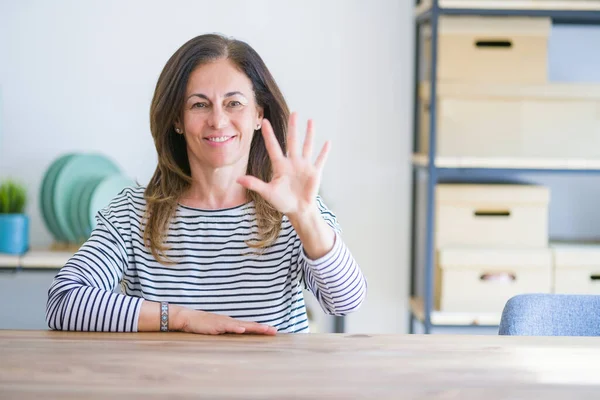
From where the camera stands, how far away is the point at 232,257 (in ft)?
5.05

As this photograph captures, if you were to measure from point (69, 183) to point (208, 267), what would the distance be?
150 cm

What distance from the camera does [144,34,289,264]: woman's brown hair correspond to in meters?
1.55

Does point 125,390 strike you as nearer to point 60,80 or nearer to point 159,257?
point 159,257

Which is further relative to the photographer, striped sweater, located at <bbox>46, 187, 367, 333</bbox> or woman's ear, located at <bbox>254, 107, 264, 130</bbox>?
woman's ear, located at <bbox>254, 107, 264, 130</bbox>

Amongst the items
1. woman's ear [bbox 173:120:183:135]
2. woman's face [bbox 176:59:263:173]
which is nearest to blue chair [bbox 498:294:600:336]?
woman's face [bbox 176:59:263:173]

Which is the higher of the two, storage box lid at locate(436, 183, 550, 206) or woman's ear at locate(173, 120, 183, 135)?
woman's ear at locate(173, 120, 183, 135)

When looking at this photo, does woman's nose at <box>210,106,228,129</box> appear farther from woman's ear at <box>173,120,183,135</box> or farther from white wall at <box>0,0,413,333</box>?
white wall at <box>0,0,413,333</box>

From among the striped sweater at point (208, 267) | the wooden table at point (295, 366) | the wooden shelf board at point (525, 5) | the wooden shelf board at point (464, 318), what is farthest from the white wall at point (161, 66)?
the wooden table at point (295, 366)

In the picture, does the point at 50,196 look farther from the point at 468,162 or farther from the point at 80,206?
the point at 468,162

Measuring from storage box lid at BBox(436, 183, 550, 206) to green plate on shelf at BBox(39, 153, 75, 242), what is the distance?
127 centimetres

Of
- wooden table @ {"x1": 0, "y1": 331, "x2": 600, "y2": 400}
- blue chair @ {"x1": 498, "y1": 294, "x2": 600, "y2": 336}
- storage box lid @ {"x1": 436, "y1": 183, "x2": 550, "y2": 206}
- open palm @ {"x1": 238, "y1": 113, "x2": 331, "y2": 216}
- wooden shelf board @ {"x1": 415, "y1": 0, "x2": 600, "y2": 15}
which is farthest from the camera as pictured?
storage box lid @ {"x1": 436, "y1": 183, "x2": 550, "y2": 206}

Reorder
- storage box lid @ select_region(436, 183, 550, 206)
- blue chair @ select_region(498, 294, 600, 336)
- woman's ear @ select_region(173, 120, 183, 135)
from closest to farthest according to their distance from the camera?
blue chair @ select_region(498, 294, 600, 336) → woman's ear @ select_region(173, 120, 183, 135) → storage box lid @ select_region(436, 183, 550, 206)

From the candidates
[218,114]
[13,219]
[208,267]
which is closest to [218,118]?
[218,114]

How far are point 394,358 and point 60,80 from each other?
2.26 meters
